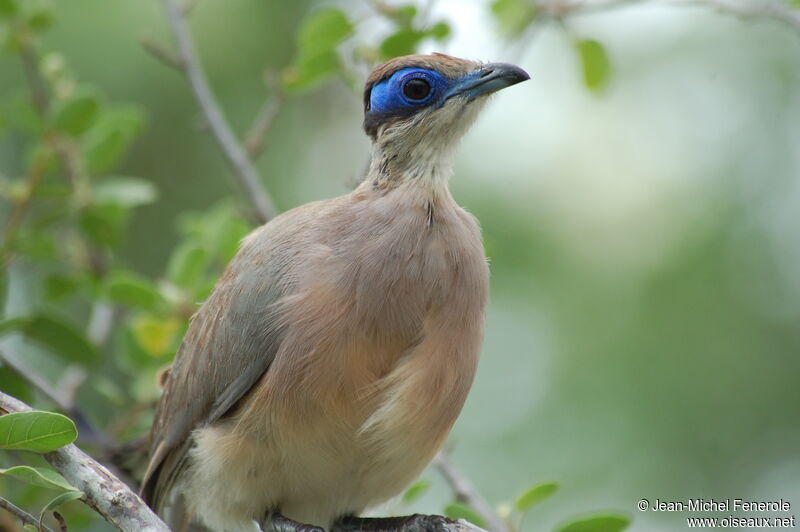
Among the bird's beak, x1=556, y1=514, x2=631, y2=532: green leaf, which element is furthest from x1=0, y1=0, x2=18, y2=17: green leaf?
x1=556, y1=514, x2=631, y2=532: green leaf

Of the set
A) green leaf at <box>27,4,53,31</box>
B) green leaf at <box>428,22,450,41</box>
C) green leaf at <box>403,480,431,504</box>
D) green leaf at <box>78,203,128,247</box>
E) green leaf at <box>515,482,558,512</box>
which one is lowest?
green leaf at <box>515,482,558,512</box>

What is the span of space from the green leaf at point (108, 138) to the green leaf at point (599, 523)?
144 inches

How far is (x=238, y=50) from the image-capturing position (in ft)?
35.7

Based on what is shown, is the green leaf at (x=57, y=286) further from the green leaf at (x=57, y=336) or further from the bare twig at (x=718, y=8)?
the bare twig at (x=718, y=8)

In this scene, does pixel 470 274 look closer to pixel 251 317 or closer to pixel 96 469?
pixel 251 317

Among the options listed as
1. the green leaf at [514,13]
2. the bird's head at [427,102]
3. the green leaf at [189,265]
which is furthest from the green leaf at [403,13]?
the green leaf at [189,265]

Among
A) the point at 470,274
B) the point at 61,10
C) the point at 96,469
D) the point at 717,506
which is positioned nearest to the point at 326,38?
the point at 470,274

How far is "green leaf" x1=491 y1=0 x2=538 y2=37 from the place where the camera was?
6297mm

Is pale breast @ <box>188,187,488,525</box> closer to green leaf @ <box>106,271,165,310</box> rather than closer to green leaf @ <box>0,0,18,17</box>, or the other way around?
green leaf @ <box>106,271,165,310</box>

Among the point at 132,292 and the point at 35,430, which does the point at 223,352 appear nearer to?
the point at 132,292

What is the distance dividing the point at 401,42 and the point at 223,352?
80.4 inches

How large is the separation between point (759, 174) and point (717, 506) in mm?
4309

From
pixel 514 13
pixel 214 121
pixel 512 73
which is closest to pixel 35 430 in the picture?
pixel 214 121

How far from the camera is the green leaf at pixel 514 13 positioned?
6.30 metres
